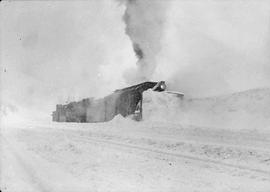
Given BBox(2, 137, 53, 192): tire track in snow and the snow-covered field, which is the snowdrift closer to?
the snow-covered field

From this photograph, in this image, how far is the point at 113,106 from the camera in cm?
3116

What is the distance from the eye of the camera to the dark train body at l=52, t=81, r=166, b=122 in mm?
27922

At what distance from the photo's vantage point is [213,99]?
2494 centimetres

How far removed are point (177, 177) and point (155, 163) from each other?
1.92 m

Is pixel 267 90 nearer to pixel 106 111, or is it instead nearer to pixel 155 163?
pixel 155 163

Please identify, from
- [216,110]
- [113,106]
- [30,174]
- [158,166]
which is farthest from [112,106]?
[30,174]

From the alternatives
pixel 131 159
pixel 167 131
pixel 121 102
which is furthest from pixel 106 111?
pixel 131 159

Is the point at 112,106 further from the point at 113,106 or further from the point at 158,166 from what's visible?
the point at 158,166

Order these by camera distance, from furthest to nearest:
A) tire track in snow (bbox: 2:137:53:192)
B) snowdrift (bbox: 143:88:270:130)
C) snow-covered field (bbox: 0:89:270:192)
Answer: snowdrift (bbox: 143:88:270:130), snow-covered field (bbox: 0:89:270:192), tire track in snow (bbox: 2:137:53:192)

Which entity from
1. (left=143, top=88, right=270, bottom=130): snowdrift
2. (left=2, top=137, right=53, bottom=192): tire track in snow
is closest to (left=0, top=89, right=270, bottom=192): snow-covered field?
(left=2, top=137, right=53, bottom=192): tire track in snow

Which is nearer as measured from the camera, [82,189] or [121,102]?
[82,189]

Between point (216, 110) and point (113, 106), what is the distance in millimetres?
11569

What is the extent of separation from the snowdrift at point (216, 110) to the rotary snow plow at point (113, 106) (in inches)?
56.4

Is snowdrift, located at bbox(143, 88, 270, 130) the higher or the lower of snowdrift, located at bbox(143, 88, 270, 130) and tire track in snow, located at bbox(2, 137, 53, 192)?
the higher
